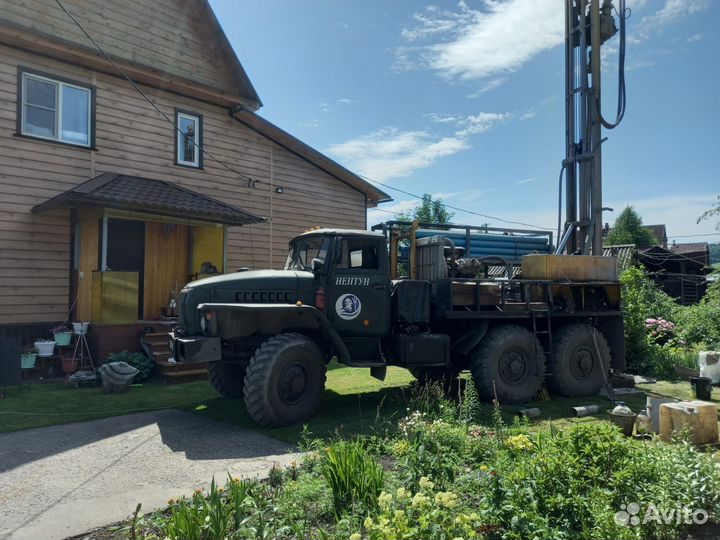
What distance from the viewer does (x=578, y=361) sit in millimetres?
8578

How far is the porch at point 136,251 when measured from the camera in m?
9.84

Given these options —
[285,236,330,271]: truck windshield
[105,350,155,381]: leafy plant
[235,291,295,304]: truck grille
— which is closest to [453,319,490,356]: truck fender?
Answer: [285,236,330,271]: truck windshield

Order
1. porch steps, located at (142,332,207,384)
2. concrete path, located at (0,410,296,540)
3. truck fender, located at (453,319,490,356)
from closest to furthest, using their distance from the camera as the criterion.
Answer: concrete path, located at (0,410,296,540) < truck fender, located at (453,319,490,356) < porch steps, located at (142,332,207,384)

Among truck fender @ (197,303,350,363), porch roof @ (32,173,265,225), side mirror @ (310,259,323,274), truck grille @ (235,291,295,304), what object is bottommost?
truck fender @ (197,303,350,363)

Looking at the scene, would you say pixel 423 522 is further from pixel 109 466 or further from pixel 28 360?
pixel 28 360

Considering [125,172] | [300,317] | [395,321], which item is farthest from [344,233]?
[125,172]

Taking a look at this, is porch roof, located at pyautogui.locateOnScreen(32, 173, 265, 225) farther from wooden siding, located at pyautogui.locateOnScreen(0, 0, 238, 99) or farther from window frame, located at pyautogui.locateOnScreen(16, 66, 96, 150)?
wooden siding, located at pyautogui.locateOnScreen(0, 0, 238, 99)

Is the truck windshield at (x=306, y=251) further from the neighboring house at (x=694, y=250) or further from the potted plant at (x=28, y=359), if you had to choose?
the neighboring house at (x=694, y=250)

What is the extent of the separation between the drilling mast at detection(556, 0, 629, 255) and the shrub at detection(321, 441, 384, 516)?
7352mm

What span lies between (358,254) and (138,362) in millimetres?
4937

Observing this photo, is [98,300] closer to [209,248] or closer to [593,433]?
[209,248]

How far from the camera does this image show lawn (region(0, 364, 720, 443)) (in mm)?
6492

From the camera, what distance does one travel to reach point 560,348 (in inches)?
332

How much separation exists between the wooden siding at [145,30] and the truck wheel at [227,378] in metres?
7.59
